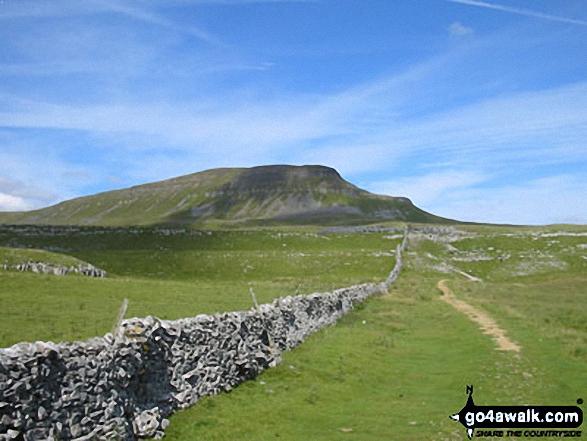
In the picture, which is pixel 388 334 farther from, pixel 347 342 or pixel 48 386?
pixel 48 386

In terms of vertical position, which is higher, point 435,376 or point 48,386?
point 48,386

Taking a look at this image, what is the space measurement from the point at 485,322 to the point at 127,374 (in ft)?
74.1

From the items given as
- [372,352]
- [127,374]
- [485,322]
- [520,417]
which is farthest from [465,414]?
[485,322]

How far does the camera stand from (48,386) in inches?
380

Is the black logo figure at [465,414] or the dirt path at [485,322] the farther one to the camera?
the dirt path at [485,322]

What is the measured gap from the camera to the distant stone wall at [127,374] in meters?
9.23

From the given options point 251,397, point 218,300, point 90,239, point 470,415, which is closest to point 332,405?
point 251,397

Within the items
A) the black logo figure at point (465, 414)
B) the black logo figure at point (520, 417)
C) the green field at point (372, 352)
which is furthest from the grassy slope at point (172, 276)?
the black logo figure at point (520, 417)

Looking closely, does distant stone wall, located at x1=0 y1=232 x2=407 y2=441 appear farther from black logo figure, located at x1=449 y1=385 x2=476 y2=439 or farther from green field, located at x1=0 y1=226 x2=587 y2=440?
black logo figure, located at x1=449 y1=385 x2=476 y2=439

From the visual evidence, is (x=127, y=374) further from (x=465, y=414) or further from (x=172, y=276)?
(x=172, y=276)

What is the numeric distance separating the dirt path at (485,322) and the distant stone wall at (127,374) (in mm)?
9929

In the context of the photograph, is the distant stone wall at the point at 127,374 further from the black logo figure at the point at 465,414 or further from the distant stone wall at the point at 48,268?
the distant stone wall at the point at 48,268

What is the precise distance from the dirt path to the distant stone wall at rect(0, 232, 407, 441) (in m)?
9.93

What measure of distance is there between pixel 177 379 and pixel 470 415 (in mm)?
7045
